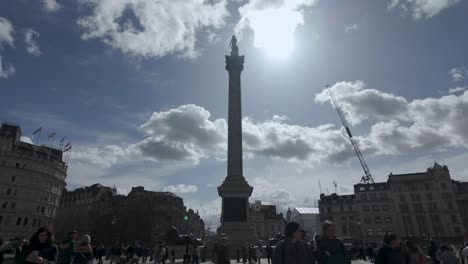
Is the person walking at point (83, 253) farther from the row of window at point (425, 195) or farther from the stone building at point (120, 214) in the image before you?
the row of window at point (425, 195)

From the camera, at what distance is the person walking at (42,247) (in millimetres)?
6434

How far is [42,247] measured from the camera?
663 cm

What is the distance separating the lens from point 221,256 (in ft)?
38.8

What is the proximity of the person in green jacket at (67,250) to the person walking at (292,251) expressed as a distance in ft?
21.7

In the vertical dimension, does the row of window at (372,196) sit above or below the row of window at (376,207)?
above

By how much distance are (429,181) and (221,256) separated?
262 ft

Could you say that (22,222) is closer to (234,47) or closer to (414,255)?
(234,47)

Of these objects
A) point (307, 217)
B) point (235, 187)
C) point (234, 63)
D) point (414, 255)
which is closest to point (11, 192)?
point (235, 187)

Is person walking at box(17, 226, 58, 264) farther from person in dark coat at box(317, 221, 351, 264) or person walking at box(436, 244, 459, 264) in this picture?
person walking at box(436, 244, 459, 264)

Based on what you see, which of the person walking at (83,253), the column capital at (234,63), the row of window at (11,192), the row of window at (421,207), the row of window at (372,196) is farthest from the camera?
the row of window at (372,196)

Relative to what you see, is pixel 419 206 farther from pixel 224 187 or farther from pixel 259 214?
pixel 224 187

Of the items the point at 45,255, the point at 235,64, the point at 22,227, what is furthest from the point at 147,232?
the point at 45,255

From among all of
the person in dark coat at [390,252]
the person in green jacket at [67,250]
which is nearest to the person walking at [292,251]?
the person in dark coat at [390,252]

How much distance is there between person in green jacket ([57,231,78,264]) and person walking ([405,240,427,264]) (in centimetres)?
956
